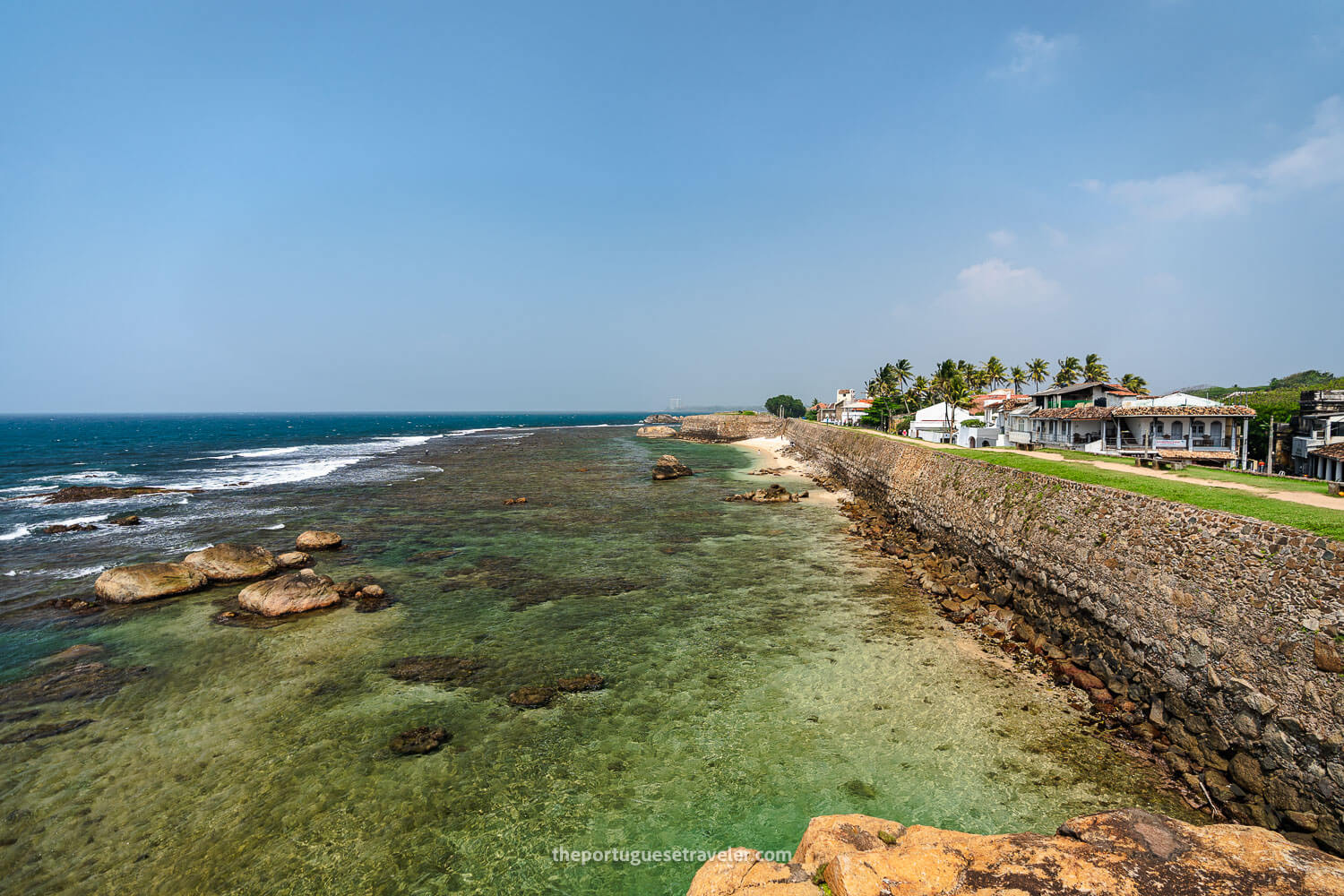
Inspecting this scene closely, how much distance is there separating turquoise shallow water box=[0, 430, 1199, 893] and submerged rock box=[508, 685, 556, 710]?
255 millimetres

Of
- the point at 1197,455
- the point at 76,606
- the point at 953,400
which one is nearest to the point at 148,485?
the point at 76,606

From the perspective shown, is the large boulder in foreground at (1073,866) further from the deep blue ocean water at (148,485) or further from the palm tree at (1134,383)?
the palm tree at (1134,383)

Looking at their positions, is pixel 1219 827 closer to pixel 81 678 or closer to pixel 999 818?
pixel 999 818

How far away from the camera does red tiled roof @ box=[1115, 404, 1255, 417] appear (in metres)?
30.8

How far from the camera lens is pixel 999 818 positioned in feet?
30.7

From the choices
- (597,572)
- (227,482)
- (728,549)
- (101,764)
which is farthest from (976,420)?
(227,482)

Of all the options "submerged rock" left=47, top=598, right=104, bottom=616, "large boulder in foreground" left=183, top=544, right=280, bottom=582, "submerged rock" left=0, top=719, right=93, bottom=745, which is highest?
"large boulder in foreground" left=183, top=544, right=280, bottom=582

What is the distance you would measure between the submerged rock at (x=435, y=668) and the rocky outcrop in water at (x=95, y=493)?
4266 cm

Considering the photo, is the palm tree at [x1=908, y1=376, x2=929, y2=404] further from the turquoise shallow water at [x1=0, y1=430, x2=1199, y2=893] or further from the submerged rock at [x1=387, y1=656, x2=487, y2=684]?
the submerged rock at [x1=387, y1=656, x2=487, y2=684]

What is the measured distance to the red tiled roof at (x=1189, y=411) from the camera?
30781 mm

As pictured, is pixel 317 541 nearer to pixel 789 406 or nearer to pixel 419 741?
pixel 419 741

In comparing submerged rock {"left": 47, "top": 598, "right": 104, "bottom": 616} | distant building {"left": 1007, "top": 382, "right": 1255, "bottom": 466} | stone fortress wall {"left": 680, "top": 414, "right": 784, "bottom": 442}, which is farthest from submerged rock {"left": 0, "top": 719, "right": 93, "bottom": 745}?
stone fortress wall {"left": 680, "top": 414, "right": 784, "bottom": 442}

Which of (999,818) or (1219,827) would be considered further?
(999,818)

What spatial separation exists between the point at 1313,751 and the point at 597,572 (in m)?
20.1
